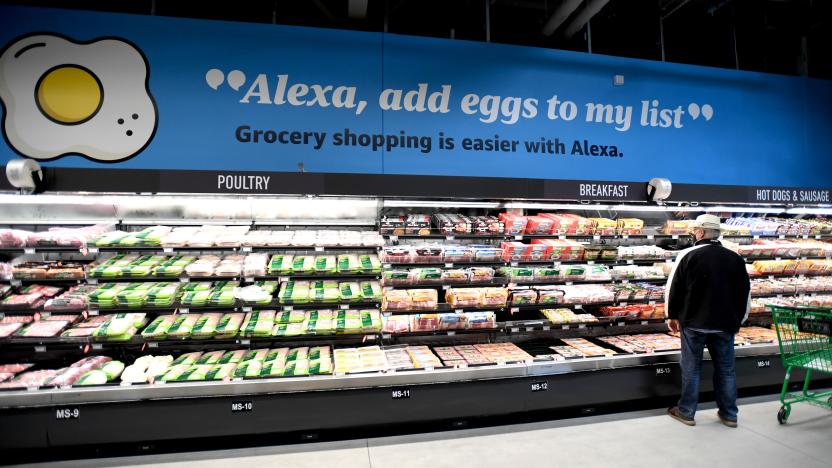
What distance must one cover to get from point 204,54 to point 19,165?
5.73ft

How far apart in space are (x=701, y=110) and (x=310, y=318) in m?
5.16

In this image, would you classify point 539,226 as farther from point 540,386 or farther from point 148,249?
point 148,249

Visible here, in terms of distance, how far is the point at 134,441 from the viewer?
3.22 metres

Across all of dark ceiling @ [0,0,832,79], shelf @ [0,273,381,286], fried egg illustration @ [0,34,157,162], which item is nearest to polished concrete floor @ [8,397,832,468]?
shelf @ [0,273,381,286]

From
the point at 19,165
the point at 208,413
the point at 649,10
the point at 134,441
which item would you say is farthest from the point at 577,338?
the point at 19,165

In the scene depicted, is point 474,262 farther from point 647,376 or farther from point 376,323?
point 647,376

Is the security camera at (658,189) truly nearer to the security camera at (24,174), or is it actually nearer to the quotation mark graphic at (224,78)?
the quotation mark graphic at (224,78)

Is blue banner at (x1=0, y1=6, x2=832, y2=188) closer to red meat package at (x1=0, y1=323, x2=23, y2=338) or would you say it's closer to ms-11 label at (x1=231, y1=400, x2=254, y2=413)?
red meat package at (x1=0, y1=323, x2=23, y2=338)

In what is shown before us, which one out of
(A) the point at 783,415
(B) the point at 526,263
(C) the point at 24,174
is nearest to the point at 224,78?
(C) the point at 24,174

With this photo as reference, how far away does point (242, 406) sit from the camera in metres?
3.35

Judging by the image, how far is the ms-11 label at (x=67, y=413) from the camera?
3.15 meters

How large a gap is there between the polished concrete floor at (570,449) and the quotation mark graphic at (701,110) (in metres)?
3.41

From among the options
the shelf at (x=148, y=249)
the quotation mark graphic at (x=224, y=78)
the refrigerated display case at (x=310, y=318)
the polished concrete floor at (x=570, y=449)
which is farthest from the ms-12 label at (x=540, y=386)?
the quotation mark graphic at (x=224, y=78)

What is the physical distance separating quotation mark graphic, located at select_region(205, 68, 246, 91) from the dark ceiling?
69.6 inches
